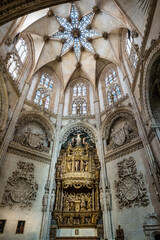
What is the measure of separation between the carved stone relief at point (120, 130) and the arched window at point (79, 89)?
7.05 meters

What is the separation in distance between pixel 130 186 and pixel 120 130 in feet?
15.6

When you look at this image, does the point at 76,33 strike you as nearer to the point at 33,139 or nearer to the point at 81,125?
the point at 81,125

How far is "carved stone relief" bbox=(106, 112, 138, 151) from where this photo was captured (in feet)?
42.3

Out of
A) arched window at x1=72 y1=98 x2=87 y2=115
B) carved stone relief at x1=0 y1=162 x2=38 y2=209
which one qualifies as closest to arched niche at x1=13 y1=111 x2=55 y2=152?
carved stone relief at x1=0 y1=162 x2=38 y2=209

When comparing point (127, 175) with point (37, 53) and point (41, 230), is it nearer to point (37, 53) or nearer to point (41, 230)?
point (41, 230)

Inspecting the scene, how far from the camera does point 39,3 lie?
23.7ft

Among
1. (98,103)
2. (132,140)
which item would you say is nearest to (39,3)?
(132,140)

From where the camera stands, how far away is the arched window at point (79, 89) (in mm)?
20491

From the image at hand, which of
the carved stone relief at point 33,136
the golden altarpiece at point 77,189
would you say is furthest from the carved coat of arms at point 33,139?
the golden altarpiece at point 77,189

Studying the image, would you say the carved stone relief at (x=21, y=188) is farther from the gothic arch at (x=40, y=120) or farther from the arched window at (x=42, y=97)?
the arched window at (x=42, y=97)

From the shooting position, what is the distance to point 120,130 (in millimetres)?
13742

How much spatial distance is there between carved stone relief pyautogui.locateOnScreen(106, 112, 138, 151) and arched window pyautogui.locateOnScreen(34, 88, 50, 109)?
303 inches

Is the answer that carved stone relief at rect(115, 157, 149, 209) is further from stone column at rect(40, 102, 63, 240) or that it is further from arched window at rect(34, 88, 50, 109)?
arched window at rect(34, 88, 50, 109)

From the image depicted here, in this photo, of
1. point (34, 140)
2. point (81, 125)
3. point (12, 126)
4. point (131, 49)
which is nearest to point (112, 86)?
point (131, 49)
